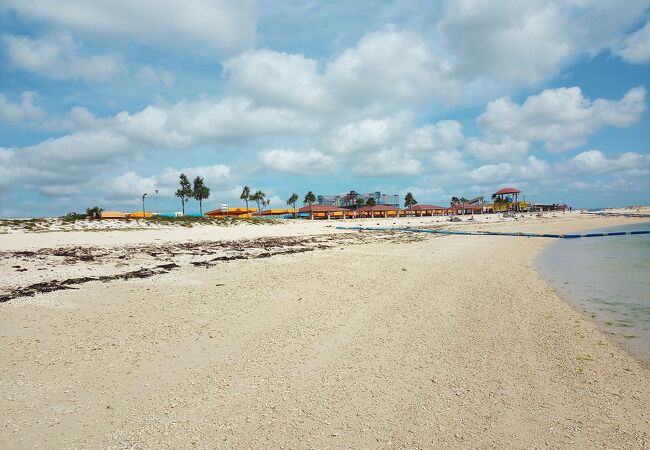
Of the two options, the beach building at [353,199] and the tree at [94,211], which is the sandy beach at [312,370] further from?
the beach building at [353,199]

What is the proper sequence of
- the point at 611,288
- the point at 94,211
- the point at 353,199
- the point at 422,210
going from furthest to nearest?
the point at 353,199 → the point at 422,210 → the point at 94,211 → the point at 611,288

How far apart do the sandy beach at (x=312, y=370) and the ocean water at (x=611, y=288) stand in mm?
453

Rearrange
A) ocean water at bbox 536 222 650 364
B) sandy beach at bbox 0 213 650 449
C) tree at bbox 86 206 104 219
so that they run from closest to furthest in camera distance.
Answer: sandy beach at bbox 0 213 650 449, ocean water at bbox 536 222 650 364, tree at bbox 86 206 104 219

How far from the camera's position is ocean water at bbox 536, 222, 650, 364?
760 cm

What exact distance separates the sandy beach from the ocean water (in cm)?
45

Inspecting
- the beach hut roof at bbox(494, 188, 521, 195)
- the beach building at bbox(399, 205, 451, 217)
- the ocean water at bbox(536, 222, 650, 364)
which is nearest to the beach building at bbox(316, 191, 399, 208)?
the beach building at bbox(399, 205, 451, 217)

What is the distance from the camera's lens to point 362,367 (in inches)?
222

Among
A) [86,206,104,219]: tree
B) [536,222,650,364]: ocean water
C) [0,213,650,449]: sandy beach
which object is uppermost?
[86,206,104,219]: tree

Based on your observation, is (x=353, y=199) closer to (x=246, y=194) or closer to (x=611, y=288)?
(x=246, y=194)

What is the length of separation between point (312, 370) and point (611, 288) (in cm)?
1194

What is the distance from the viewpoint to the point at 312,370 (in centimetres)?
551

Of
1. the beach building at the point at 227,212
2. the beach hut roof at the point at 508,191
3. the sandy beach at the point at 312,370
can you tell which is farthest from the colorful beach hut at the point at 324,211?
the sandy beach at the point at 312,370

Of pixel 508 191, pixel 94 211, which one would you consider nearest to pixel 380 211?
pixel 508 191

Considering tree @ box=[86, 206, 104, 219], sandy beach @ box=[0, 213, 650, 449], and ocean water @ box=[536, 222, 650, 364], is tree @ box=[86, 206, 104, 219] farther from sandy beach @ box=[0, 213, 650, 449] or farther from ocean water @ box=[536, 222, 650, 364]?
ocean water @ box=[536, 222, 650, 364]
